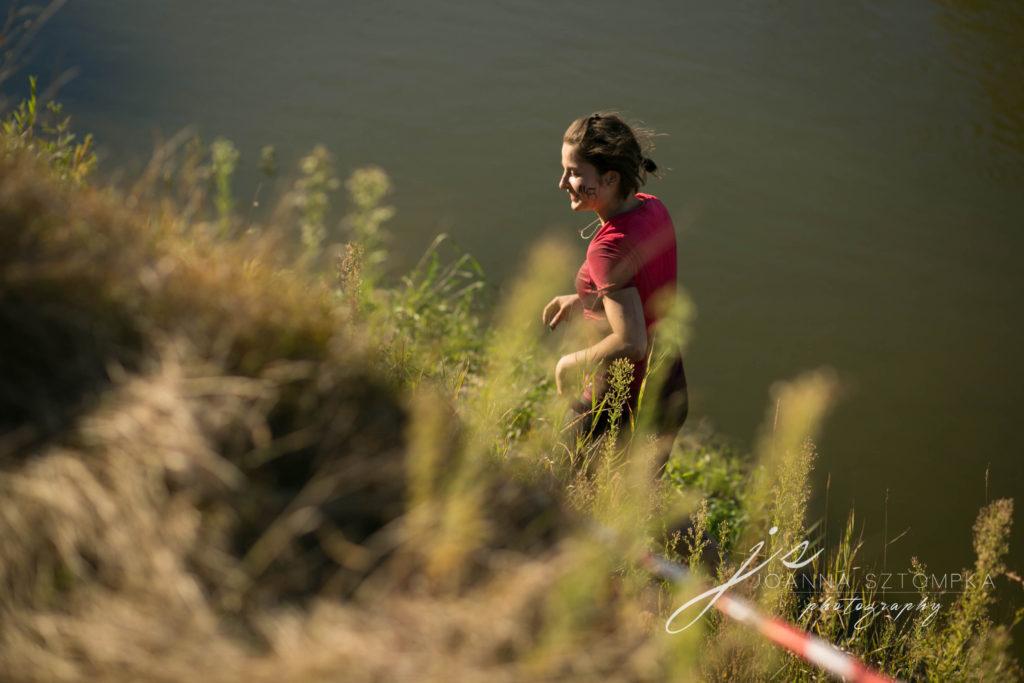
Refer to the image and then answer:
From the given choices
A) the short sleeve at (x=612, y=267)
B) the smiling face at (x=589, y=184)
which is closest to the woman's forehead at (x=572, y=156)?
the smiling face at (x=589, y=184)

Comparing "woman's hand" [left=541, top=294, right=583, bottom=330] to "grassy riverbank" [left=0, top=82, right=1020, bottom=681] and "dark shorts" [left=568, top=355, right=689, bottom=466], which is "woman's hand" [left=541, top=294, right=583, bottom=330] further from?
"grassy riverbank" [left=0, top=82, right=1020, bottom=681]

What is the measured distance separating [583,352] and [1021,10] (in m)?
8.70

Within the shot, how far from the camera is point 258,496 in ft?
6.37

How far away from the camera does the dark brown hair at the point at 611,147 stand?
11.3 ft

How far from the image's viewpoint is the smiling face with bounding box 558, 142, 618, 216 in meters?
3.48

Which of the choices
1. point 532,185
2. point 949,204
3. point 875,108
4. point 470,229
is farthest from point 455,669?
point 875,108

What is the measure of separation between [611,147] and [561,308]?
677 millimetres

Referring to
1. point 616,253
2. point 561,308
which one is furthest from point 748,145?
point 616,253

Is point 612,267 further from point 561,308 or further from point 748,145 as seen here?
point 748,145

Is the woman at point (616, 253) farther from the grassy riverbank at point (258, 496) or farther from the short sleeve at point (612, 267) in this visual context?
the grassy riverbank at point (258, 496)

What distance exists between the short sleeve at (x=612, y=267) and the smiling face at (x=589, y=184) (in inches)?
7.3

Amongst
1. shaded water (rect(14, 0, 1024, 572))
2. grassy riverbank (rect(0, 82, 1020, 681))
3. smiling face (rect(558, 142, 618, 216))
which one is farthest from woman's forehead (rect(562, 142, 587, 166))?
shaded water (rect(14, 0, 1024, 572))

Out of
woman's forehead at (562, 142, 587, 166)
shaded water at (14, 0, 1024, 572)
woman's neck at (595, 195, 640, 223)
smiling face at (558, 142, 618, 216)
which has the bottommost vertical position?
shaded water at (14, 0, 1024, 572)

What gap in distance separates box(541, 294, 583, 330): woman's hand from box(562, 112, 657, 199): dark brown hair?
48cm
